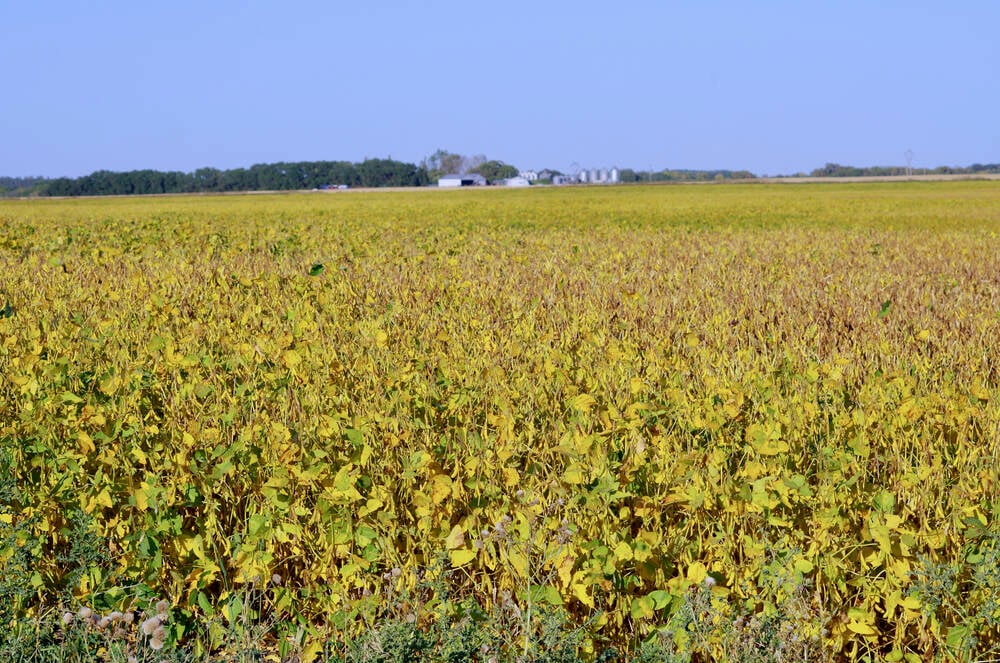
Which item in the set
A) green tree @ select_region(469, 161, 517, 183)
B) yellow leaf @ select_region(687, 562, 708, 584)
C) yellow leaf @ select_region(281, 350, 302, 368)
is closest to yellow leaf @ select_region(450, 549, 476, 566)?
yellow leaf @ select_region(687, 562, 708, 584)

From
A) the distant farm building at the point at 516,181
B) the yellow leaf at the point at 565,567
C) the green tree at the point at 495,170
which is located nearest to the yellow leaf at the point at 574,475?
the yellow leaf at the point at 565,567

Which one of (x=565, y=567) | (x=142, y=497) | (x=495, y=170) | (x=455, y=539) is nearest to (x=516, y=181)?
(x=495, y=170)

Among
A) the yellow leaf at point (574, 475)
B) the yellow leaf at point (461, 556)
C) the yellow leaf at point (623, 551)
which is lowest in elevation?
the yellow leaf at point (461, 556)

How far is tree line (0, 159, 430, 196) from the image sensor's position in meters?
146

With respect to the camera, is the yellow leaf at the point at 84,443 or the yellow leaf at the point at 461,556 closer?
the yellow leaf at the point at 461,556

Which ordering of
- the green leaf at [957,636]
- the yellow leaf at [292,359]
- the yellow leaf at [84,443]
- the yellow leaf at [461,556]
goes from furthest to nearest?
the yellow leaf at [292,359], the yellow leaf at [84,443], the yellow leaf at [461,556], the green leaf at [957,636]

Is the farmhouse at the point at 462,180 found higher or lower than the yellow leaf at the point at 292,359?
lower

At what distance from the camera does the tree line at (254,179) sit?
146125 millimetres

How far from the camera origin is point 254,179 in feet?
494

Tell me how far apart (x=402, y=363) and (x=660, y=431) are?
67.5 inches

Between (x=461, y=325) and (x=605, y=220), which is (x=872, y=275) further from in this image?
(x=605, y=220)

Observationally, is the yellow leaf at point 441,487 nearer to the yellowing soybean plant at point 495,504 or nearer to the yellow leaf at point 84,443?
the yellowing soybean plant at point 495,504

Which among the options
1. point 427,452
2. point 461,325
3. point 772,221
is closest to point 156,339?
point 461,325

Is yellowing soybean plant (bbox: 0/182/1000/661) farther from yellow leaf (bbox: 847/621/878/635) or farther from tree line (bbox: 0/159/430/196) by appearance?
tree line (bbox: 0/159/430/196)
